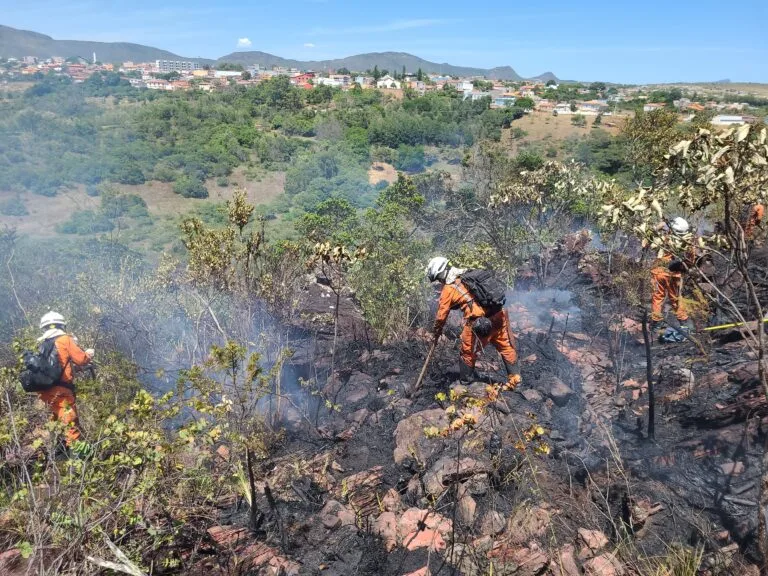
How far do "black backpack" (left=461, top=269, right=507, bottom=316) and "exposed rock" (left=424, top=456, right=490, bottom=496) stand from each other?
5.50ft

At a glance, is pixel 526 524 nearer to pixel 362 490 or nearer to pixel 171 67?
pixel 362 490

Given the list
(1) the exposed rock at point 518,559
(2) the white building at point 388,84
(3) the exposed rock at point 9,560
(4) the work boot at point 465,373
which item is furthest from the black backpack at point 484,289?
(2) the white building at point 388,84

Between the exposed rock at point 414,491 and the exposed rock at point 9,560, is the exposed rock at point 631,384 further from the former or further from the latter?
the exposed rock at point 9,560

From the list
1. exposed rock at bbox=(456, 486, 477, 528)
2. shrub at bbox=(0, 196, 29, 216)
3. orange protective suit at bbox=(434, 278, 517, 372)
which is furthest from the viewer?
shrub at bbox=(0, 196, 29, 216)

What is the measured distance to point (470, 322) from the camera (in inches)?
205

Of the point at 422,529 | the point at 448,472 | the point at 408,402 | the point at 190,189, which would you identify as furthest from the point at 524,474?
the point at 190,189

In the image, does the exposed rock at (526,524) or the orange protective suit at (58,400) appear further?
the orange protective suit at (58,400)

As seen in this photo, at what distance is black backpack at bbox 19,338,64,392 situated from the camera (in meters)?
4.57

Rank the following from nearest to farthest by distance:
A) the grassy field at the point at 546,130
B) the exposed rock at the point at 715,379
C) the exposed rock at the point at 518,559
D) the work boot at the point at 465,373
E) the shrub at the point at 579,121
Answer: the exposed rock at the point at 518,559
the exposed rock at the point at 715,379
the work boot at the point at 465,373
the grassy field at the point at 546,130
the shrub at the point at 579,121

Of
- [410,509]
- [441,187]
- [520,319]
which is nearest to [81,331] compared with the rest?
[410,509]

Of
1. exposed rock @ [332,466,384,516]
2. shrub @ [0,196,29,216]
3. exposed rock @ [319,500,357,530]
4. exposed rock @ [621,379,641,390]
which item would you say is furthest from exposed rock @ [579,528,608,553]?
shrub @ [0,196,29,216]

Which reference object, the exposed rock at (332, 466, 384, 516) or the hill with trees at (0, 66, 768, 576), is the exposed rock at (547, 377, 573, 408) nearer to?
the hill with trees at (0, 66, 768, 576)

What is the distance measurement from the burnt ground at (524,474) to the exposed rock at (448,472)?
0.01m

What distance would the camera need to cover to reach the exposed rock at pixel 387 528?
3411 millimetres
